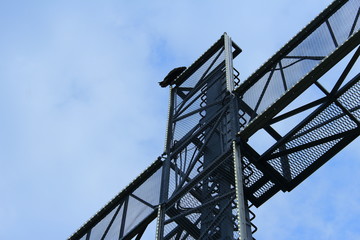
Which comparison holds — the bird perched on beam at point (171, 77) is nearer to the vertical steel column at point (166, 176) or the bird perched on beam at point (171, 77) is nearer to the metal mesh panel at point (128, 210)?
the vertical steel column at point (166, 176)

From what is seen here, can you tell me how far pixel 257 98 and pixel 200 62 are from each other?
3.94 meters

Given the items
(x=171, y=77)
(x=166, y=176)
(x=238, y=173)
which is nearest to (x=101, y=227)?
(x=166, y=176)

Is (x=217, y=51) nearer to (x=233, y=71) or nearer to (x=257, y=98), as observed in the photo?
(x=233, y=71)

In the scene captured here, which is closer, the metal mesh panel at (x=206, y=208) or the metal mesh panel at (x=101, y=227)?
the metal mesh panel at (x=206, y=208)

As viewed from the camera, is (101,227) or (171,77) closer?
(101,227)

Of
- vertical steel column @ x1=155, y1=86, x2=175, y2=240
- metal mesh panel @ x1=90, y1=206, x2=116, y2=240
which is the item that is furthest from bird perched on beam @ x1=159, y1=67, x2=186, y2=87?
metal mesh panel @ x1=90, y1=206, x2=116, y2=240

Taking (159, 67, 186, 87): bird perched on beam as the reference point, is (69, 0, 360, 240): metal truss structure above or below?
below

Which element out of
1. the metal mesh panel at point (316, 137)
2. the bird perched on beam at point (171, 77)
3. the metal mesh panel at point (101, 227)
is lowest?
the metal mesh panel at point (316, 137)

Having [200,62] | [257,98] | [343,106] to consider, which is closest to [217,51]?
[200,62]

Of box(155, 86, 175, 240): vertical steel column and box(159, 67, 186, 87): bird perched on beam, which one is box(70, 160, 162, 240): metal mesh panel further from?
box(159, 67, 186, 87): bird perched on beam

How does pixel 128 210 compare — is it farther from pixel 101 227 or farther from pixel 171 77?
pixel 171 77

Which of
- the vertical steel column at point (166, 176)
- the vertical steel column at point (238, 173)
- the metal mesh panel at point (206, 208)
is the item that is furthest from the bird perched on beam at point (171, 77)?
the metal mesh panel at point (206, 208)

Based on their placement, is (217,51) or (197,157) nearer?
(197,157)

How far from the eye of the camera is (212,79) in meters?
19.6
